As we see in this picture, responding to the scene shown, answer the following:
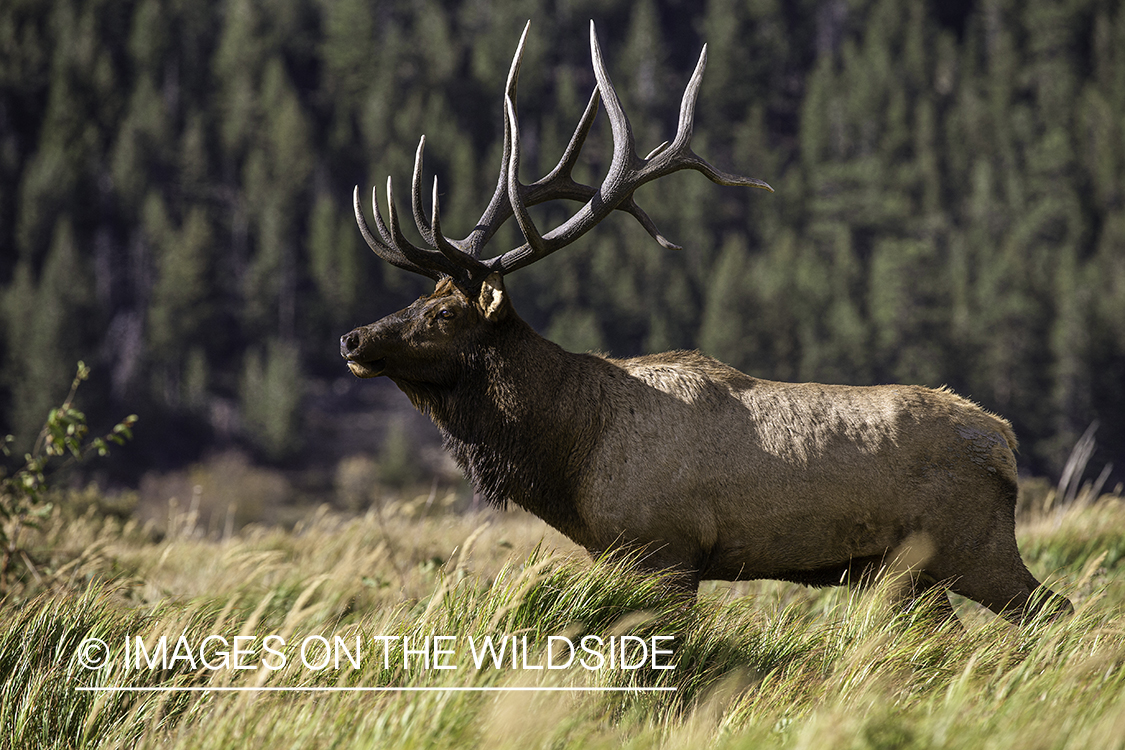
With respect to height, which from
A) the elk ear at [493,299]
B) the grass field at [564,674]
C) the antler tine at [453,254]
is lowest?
the grass field at [564,674]

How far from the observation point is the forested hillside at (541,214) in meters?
65.8

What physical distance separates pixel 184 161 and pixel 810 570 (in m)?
76.1

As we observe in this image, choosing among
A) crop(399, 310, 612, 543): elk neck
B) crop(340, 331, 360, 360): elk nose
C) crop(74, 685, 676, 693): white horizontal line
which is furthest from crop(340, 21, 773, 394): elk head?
crop(74, 685, 676, 693): white horizontal line

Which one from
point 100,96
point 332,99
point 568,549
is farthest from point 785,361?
point 568,549

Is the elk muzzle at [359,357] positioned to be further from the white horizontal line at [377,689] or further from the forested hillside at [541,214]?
the forested hillside at [541,214]

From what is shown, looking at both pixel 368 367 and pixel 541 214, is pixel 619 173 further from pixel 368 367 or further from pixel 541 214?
pixel 541 214

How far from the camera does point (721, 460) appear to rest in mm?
4633

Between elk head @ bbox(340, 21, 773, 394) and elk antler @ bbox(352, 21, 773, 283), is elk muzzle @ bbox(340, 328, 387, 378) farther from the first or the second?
elk antler @ bbox(352, 21, 773, 283)

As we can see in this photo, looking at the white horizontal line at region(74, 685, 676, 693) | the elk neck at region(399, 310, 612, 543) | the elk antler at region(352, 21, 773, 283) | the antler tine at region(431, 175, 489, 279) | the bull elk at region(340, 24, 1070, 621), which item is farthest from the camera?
the elk antler at region(352, 21, 773, 283)

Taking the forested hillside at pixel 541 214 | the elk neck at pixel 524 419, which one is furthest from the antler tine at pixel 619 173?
the forested hillside at pixel 541 214

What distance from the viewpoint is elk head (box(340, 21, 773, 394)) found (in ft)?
16.1

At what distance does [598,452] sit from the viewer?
186 inches

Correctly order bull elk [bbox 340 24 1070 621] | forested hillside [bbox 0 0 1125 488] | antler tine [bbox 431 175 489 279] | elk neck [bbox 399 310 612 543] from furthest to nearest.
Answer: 1. forested hillside [bbox 0 0 1125 488]
2. antler tine [bbox 431 175 489 279]
3. elk neck [bbox 399 310 612 543]
4. bull elk [bbox 340 24 1070 621]

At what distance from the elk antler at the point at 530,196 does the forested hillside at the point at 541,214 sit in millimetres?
55740
